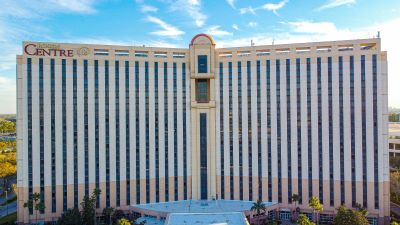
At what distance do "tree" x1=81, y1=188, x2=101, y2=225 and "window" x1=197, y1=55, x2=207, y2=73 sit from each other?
44.3 meters

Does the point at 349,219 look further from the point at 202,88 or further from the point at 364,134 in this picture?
the point at 202,88

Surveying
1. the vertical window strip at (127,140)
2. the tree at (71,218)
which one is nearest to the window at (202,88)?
the vertical window strip at (127,140)

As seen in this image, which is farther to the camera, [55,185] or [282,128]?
[282,128]

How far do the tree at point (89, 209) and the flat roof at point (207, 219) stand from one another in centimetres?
2020

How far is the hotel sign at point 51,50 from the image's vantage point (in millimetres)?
67062

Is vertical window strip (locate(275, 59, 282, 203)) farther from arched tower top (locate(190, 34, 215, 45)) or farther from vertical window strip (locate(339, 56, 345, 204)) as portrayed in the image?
arched tower top (locate(190, 34, 215, 45))

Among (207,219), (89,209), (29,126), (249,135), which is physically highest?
(29,126)

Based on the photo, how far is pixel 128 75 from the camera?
72.7 meters

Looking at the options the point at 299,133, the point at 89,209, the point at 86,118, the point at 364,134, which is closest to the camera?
the point at 89,209

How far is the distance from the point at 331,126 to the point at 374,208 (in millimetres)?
24232

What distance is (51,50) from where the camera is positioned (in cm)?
6856

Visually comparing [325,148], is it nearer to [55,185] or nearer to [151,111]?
[151,111]

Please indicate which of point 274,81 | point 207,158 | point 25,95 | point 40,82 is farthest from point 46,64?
point 274,81

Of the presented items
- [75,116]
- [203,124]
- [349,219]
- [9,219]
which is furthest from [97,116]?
[349,219]
